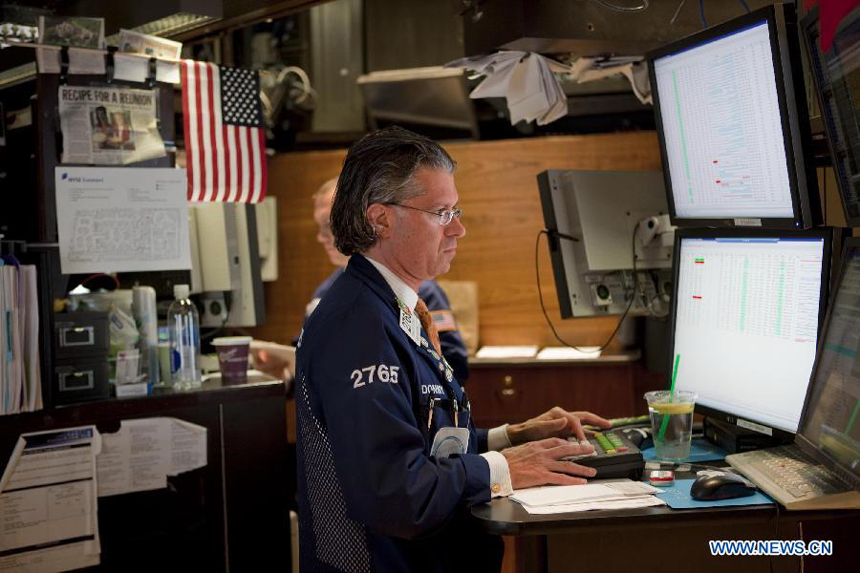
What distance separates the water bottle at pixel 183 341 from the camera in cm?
318

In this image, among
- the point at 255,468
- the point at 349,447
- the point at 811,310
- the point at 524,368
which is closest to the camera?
the point at 349,447

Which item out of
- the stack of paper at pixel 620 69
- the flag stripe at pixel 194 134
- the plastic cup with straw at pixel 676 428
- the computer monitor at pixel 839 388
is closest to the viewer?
the computer monitor at pixel 839 388

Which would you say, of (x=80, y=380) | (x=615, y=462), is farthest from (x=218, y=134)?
(x=615, y=462)

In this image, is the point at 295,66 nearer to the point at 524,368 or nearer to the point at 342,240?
the point at 524,368

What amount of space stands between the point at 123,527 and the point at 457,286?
2.27 metres

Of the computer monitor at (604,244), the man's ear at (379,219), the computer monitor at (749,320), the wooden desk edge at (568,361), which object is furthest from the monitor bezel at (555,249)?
the wooden desk edge at (568,361)

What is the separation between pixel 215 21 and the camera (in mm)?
3336

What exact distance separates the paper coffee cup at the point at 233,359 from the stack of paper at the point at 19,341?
64 cm

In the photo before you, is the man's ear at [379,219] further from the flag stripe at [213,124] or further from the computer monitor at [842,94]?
the flag stripe at [213,124]

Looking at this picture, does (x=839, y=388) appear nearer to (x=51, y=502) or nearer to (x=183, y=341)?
(x=183, y=341)

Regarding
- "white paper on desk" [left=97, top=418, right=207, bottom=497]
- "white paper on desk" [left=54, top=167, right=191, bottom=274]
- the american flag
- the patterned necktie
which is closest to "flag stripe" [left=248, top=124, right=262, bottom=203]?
the american flag

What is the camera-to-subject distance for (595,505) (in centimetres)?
188

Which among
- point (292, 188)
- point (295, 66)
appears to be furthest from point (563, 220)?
point (295, 66)

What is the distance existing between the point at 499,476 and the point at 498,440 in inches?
18.6
